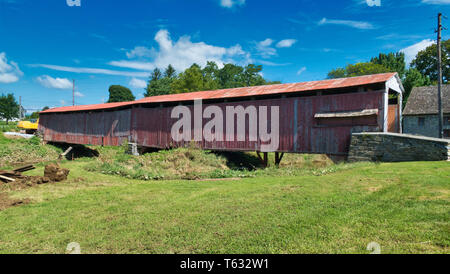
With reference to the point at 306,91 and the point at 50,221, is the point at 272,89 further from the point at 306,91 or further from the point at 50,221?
the point at 50,221

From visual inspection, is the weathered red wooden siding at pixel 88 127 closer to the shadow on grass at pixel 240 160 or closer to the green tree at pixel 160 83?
the shadow on grass at pixel 240 160

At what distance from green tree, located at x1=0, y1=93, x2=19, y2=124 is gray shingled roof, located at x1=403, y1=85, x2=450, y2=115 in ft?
215

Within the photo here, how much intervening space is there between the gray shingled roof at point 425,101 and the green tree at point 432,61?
1687 centimetres

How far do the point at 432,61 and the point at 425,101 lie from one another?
67.3ft

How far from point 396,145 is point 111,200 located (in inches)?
439

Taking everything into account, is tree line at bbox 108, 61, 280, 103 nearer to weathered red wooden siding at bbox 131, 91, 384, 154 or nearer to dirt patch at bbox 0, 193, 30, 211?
weathered red wooden siding at bbox 131, 91, 384, 154

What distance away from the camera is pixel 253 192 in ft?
23.0

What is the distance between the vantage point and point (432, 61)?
39000 millimetres

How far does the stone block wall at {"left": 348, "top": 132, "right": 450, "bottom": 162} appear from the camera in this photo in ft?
31.2

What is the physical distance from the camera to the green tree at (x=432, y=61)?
122 feet

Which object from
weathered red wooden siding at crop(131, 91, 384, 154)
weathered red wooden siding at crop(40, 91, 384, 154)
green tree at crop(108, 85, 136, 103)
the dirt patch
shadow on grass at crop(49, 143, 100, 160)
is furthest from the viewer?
green tree at crop(108, 85, 136, 103)

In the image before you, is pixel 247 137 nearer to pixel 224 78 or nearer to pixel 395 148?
pixel 395 148

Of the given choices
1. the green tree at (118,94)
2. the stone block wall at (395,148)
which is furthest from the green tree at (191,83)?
the stone block wall at (395,148)

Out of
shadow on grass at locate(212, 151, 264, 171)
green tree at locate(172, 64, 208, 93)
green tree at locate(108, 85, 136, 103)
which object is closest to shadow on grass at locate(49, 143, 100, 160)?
shadow on grass at locate(212, 151, 264, 171)
